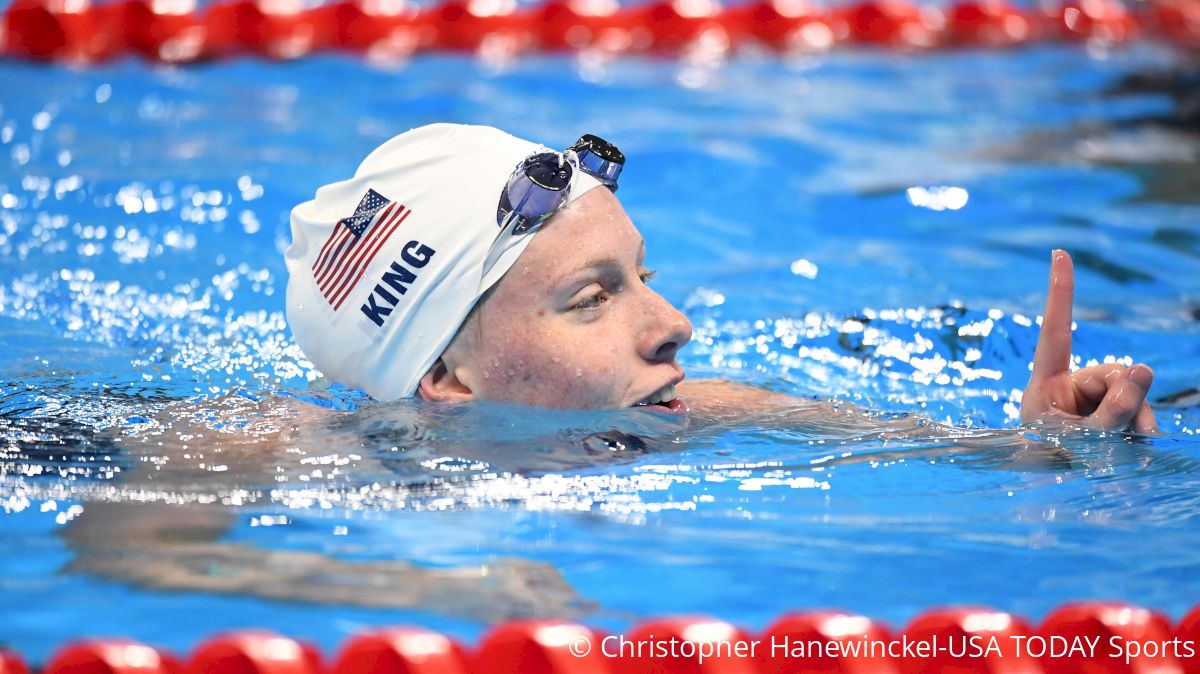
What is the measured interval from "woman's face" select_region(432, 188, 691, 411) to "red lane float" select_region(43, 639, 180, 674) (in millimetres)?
1047

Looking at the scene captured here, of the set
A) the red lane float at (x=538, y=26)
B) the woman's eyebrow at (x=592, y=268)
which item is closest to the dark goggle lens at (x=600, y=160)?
the woman's eyebrow at (x=592, y=268)

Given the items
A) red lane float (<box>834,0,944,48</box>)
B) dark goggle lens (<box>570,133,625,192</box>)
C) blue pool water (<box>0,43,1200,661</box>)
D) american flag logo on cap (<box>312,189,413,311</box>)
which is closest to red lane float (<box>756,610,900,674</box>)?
blue pool water (<box>0,43,1200,661</box>)

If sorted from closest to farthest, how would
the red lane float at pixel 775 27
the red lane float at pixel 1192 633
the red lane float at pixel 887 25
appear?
the red lane float at pixel 1192 633, the red lane float at pixel 775 27, the red lane float at pixel 887 25

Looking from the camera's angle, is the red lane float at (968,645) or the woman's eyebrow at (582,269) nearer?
the red lane float at (968,645)

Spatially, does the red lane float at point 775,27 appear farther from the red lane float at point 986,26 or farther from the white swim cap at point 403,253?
the white swim cap at point 403,253

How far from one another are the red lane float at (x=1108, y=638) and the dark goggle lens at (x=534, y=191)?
4.48 ft

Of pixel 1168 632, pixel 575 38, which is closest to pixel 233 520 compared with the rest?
pixel 1168 632

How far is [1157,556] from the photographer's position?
2.79 meters

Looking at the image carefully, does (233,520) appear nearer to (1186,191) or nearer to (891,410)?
(891,410)

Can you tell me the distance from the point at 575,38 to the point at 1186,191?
3724mm

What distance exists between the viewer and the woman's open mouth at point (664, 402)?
3.08 m

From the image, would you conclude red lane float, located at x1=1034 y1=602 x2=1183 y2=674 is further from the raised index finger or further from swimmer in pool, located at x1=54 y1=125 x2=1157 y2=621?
the raised index finger

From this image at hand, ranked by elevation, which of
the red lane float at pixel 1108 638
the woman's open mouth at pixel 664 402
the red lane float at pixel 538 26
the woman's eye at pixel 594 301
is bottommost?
the red lane float at pixel 1108 638

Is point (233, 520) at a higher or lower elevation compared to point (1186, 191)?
lower
